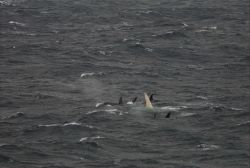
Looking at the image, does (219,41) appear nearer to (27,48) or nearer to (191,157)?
(27,48)

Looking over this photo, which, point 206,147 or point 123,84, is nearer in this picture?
point 206,147

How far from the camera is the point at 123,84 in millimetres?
94250

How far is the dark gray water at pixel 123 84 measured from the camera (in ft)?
229

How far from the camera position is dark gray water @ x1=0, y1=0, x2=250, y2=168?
69688 millimetres

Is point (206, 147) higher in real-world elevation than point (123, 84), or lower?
higher

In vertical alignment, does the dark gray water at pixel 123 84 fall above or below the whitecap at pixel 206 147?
below

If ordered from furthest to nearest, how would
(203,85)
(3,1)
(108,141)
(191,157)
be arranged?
(3,1) < (203,85) < (108,141) < (191,157)

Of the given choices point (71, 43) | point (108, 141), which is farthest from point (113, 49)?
point (108, 141)

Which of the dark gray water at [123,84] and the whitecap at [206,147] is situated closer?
the dark gray water at [123,84]

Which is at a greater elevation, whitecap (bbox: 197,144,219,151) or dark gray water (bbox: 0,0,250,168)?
whitecap (bbox: 197,144,219,151)

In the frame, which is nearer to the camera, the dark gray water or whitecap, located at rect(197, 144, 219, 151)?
the dark gray water

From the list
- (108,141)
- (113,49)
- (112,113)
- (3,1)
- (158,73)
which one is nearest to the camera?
(108,141)

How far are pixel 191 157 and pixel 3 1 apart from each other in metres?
98.4

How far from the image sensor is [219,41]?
391 ft
